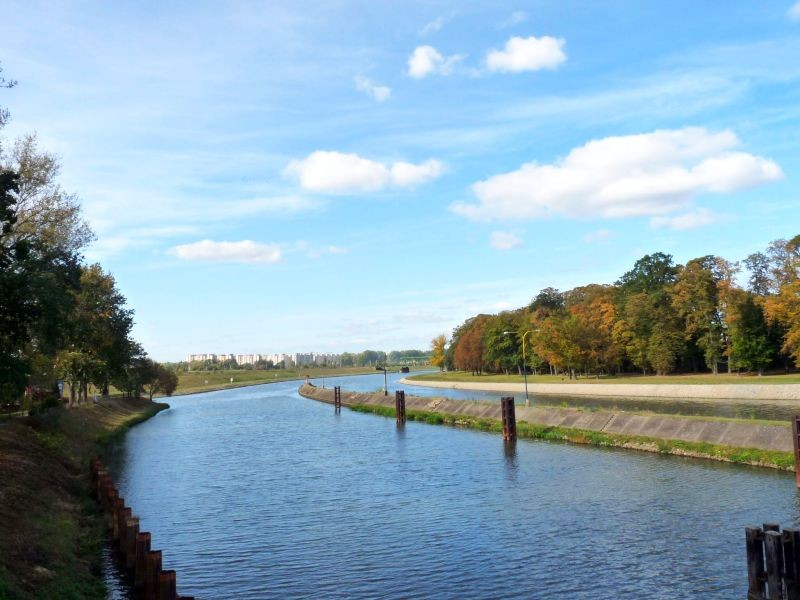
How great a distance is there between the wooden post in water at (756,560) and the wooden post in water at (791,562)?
25.7 inches

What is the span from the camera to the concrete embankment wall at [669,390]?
6900cm

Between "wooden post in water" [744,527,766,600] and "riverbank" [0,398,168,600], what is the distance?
17.2 m

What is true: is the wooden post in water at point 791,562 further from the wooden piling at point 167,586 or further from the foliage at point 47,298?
the foliage at point 47,298

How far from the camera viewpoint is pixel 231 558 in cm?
2284

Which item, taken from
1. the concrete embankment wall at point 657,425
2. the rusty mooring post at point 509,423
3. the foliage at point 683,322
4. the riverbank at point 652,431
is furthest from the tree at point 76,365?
the foliage at point 683,322

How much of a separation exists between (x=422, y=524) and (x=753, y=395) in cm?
5918

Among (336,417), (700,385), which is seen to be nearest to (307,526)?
(336,417)

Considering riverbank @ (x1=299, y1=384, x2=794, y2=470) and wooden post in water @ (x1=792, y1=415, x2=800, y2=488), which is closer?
wooden post in water @ (x1=792, y1=415, x2=800, y2=488)

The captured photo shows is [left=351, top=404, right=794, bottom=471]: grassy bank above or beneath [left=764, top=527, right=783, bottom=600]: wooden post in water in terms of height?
beneath

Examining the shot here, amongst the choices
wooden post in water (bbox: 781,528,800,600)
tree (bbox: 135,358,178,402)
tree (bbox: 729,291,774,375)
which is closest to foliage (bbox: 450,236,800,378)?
tree (bbox: 729,291,774,375)

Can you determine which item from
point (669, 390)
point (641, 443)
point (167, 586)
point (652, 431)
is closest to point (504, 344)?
point (669, 390)

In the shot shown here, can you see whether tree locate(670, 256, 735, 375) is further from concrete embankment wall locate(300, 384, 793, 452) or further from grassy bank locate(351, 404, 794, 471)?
grassy bank locate(351, 404, 794, 471)

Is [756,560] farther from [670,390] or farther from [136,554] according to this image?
[670,390]

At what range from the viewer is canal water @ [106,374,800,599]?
1961 cm
